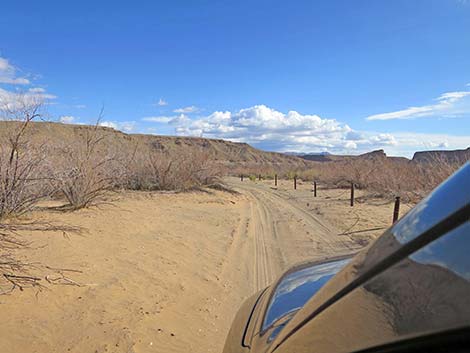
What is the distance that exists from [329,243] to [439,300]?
9.46 meters

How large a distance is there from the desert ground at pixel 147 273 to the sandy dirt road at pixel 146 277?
2 cm

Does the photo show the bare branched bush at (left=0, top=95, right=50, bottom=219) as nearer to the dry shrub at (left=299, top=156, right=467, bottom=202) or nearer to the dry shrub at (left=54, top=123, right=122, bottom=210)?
the dry shrub at (left=54, top=123, right=122, bottom=210)

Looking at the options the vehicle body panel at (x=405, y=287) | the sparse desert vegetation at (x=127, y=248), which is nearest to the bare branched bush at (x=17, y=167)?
the sparse desert vegetation at (x=127, y=248)

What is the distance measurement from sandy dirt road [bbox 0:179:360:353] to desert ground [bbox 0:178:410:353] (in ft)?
0.05

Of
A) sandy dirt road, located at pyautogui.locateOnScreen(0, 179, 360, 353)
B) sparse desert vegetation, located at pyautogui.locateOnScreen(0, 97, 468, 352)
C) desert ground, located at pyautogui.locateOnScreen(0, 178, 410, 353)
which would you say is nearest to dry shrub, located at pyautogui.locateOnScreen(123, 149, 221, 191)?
sparse desert vegetation, located at pyautogui.locateOnScreen(0, 97, 468, 352)

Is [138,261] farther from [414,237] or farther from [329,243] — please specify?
[414,237]

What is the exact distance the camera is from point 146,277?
6.53 m

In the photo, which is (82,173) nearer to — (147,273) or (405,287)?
(147,273)

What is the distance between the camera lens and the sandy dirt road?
443cm

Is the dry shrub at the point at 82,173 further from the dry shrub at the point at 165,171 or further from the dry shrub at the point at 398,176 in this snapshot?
the dry shrub at the point at 398,176

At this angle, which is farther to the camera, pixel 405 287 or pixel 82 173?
pixel 82 173

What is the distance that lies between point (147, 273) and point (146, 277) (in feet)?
0.68

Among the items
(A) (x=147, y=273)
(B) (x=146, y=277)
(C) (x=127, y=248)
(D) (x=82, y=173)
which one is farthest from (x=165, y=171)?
(B) (x=146, y=277)

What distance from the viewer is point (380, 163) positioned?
30.3 metres
